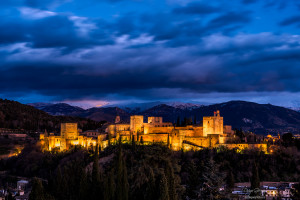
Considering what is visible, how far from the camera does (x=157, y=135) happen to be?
242 ft

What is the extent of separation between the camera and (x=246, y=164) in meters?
68.4

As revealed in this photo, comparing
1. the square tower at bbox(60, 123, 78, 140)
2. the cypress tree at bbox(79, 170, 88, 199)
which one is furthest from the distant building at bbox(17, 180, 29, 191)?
the cypress tree at bbox(79, 170, 88, 199)

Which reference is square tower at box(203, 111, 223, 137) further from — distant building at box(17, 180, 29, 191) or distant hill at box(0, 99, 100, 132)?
distant hill at box(0, 99, 100, 132)

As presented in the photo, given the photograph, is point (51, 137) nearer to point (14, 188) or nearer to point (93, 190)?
point (14, 188)

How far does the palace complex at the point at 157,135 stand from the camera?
71250 millimetres

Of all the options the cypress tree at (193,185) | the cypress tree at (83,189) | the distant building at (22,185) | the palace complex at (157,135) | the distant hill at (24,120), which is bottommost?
the distant building at (22,185)

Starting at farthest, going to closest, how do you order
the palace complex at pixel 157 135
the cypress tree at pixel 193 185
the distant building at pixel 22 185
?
the palace complex at pixel 157 135
the distant building at pixel 22 185
the cypress tree at pixel 193 185

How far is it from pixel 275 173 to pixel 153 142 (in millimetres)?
21715

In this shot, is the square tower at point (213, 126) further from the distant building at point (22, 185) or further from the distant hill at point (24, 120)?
the distant hill at point (24, 120)

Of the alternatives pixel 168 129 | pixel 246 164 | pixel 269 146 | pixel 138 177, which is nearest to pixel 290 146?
pixel 269 146

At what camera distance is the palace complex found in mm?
71250

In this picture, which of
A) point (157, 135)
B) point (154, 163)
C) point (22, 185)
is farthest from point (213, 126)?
point (22, 185)

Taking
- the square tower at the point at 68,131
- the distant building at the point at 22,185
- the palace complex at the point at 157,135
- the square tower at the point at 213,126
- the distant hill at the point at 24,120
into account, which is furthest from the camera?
the distant hill at the point at 24,120

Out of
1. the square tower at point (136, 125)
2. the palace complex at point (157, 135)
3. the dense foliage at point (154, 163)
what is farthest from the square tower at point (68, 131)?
the square tower at point (136, 125)
